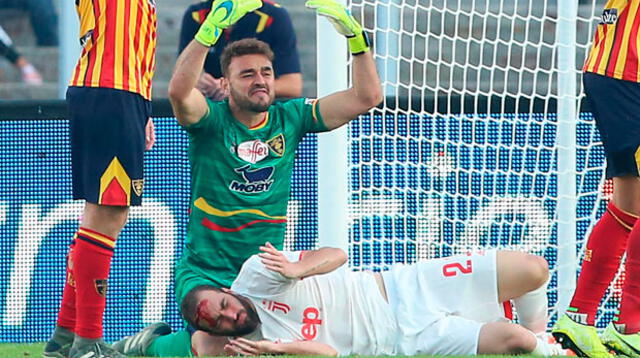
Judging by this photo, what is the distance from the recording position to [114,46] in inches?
171

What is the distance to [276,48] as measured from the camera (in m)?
5.64

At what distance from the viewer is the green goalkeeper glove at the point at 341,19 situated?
A: 466cm

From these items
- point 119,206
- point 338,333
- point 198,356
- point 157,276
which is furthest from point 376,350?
point 157,276

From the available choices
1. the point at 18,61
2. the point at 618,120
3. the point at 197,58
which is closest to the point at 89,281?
the point at 197,58

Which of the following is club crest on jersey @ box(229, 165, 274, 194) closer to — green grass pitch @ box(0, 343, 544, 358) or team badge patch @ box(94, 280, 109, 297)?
team badge patch @ box(94, 280, 109, 297)

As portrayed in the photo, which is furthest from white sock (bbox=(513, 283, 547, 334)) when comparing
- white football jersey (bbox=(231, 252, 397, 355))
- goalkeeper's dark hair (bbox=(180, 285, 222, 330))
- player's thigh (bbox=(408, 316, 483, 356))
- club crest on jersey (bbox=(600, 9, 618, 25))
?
goalkeeper's dark hair (bbox=(180, 285, 222, 330))

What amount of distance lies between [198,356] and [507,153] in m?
2.01

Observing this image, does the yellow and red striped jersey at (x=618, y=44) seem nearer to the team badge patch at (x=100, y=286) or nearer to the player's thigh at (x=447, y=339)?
the player's thigh at (x=447, y=339)

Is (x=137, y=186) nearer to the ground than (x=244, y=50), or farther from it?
nearer to the ground

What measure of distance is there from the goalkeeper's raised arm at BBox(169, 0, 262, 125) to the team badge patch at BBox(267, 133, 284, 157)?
30cm

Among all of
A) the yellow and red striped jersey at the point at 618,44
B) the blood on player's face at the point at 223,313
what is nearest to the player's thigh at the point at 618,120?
the yellow and red striped jersey at the point at 618,44

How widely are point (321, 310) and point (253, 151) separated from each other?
2.27 ft

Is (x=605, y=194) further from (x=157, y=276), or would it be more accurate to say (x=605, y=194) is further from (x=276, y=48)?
(x=157, y=276)

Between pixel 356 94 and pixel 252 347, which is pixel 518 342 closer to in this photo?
pixel 252 347
